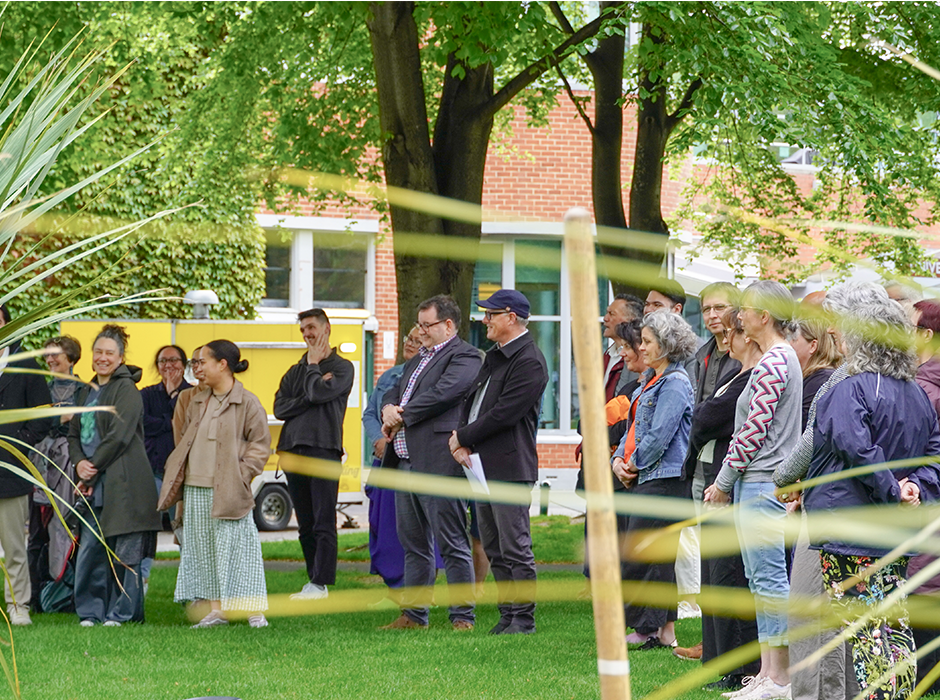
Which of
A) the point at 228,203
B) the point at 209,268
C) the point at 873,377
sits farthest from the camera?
the point at 209,268

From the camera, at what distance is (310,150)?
12055 mm

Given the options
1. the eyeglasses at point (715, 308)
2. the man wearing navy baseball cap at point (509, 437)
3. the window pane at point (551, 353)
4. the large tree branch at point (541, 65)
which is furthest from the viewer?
the window pane at point (551, 353)

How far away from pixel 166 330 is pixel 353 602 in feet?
18.5

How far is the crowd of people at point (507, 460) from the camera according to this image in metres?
4.27

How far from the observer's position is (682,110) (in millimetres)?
10789

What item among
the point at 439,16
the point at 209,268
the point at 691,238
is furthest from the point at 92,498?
the point at 691,238

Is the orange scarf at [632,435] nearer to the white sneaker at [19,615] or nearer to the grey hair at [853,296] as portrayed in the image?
the grey hair at [853,296]

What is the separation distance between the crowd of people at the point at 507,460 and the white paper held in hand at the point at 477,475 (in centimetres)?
4

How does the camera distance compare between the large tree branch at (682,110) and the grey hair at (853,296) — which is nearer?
the grey hair at (853,296)

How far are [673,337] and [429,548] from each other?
2.38m

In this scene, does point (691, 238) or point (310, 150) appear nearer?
point (310, 150)

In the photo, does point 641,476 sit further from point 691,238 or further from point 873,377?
point 691,238

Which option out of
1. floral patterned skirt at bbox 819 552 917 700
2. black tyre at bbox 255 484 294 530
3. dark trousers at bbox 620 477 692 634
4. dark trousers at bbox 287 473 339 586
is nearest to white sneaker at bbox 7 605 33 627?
dark trousers at bbox 287 473 339 586

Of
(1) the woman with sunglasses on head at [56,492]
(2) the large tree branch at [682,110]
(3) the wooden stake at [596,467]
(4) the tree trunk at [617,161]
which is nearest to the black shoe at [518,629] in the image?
(1) the woman with sunglasses on head at [56,492]
